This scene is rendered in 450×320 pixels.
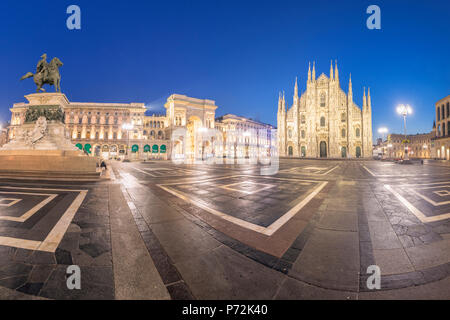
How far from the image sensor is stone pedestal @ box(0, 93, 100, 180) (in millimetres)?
11273

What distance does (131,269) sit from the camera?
2258 millimetres

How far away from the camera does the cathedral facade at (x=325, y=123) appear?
165 ft

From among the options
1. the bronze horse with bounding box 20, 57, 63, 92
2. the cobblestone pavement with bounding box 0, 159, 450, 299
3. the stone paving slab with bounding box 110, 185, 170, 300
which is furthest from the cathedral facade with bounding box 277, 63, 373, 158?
the stone paving slab with bounding box 110, 185, 170, 300

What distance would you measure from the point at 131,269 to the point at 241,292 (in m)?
1.38

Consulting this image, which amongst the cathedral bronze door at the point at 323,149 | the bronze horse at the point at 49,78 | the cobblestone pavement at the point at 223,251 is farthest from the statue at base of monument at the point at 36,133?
the cathedral bronze door at the point at 323,149

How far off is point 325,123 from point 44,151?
59787 millimetres

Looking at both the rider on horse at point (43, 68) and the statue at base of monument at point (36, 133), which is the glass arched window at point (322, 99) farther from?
the statue at base of monument at point (36, 133)

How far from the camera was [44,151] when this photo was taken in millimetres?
12875

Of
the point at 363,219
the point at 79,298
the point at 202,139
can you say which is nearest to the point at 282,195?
the point at 363,219

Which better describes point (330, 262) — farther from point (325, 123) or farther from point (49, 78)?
point (325, 123)

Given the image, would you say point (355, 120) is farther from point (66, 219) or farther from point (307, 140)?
point (66, 219)

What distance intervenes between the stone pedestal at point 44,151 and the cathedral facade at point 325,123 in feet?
174

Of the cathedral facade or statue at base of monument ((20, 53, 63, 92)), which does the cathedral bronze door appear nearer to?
the cathedral facade

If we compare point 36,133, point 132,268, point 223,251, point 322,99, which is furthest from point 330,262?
point 322,99
